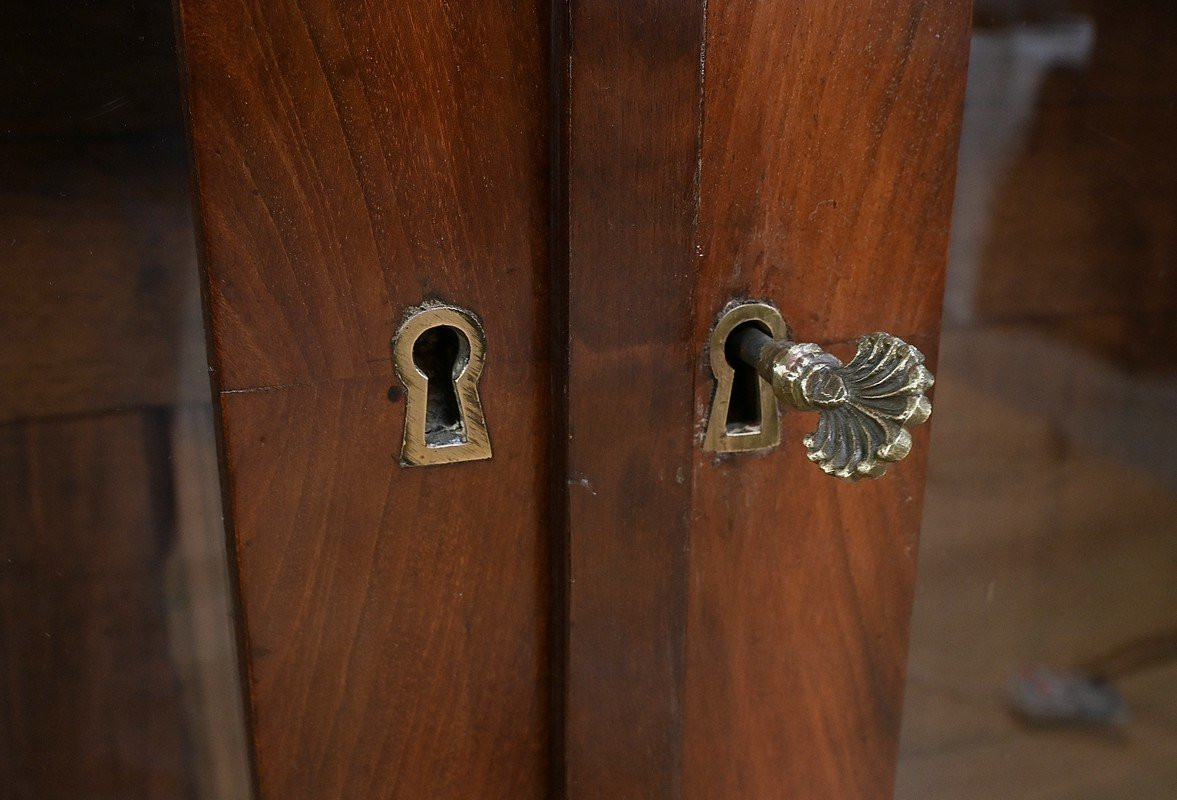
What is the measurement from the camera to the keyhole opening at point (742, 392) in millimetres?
438

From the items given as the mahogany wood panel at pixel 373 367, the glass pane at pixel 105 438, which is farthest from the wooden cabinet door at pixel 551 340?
the glass pane at pixel 105 438

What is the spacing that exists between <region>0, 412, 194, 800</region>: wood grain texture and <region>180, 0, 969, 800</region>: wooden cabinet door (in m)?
0.14

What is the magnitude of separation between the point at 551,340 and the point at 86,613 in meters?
0.29

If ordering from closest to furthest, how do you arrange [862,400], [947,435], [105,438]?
1. [862,400]
2. [105,438]
3. [947,435]

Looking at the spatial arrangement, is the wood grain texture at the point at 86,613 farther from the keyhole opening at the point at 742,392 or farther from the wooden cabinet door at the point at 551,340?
the keyhole opening at the point at 742,392

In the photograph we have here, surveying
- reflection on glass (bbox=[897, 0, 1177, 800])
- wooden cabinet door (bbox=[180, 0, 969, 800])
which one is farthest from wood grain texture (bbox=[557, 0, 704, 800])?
reflection on glass (bbox=[897, 0, 1177, 800])

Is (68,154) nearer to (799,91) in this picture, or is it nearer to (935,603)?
(799,91)

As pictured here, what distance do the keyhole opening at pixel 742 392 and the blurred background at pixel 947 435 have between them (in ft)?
0.86

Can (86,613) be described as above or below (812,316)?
below

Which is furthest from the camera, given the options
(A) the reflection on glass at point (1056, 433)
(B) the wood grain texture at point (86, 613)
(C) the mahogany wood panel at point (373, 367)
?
(A) the reflection on glass at point (1056, 433)

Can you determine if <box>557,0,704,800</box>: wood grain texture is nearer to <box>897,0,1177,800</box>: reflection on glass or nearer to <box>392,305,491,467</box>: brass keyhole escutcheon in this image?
<box>392,305,491,467</box>: brass keyhole escutcheon

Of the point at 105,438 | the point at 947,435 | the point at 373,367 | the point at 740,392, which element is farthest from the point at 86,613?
the point at 947,435

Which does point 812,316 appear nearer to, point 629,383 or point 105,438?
point 629,383

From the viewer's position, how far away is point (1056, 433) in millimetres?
709
